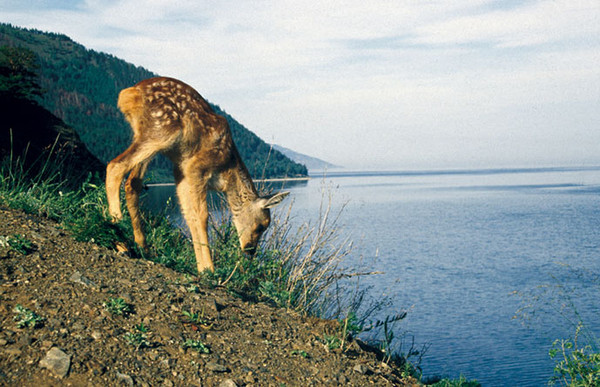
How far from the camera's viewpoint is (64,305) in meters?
4.86

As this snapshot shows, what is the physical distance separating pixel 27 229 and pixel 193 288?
223 centimetres

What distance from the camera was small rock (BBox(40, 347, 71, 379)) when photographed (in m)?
3.98

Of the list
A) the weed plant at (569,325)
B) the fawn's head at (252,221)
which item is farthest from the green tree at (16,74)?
the weed plant at (569,325)

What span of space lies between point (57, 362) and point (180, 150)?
3.36m

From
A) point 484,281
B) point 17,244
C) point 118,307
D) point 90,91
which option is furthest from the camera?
point 90,91

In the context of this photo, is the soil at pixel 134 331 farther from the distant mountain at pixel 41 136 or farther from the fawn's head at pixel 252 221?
the distant mountain at pixel 41 136

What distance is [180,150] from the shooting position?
6.79 metres

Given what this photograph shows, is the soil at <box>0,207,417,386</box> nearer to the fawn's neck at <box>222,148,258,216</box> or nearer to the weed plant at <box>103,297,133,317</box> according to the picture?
the weed plant at <box>103,297,133,317</box>

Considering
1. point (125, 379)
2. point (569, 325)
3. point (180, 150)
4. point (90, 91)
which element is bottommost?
point (569, 325)

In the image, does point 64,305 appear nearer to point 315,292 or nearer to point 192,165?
point 192,165

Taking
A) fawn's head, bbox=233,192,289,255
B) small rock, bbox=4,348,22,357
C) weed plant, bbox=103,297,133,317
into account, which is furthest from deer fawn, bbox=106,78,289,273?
small rock, bbox=4,348,22,357

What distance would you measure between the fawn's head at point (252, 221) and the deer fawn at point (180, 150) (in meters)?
0.19

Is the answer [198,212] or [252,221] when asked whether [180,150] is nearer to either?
[198,212]

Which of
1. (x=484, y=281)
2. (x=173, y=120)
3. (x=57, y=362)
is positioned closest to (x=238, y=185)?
(x=173, y=120)
